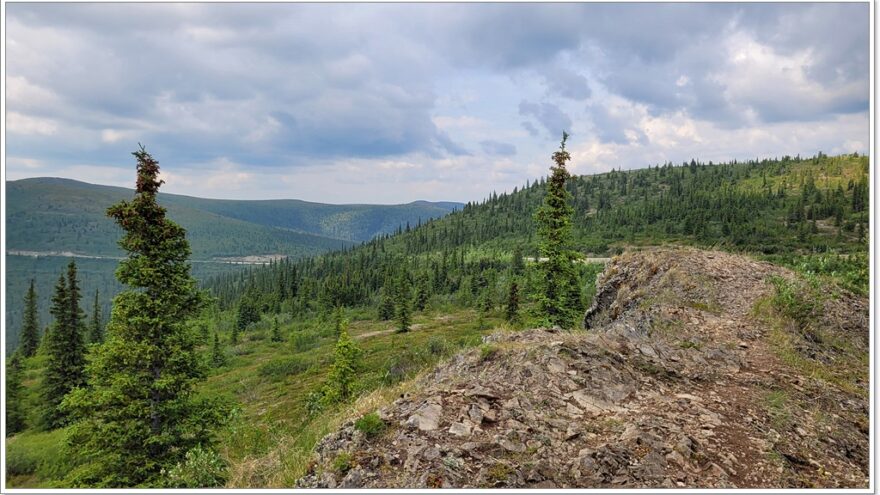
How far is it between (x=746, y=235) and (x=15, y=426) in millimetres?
139980

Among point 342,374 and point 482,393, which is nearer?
point 482,393

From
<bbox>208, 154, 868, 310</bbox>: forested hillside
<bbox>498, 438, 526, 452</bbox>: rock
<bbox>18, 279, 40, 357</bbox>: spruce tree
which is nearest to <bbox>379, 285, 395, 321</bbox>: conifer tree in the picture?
<bbox>208, 154, 868, 310</bbox>: forested hillside

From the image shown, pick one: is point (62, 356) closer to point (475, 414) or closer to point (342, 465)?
point (342, 465)

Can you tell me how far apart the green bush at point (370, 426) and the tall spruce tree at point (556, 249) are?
59.6 feet

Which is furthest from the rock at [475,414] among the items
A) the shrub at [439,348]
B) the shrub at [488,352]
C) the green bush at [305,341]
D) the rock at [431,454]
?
the green bush at [305,341]

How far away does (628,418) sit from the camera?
8.62 m

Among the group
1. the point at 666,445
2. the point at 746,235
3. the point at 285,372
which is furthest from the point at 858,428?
the point at 746,235

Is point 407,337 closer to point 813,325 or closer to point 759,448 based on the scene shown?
point 813,325

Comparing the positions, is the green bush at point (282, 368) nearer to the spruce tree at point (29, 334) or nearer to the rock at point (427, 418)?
the rock at point (427, 418)

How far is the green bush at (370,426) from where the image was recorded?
26.1 feet

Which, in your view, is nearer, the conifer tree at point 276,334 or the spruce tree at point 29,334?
the conifer tree at point 276,334

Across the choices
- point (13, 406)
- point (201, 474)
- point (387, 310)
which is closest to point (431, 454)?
point (201, 474)

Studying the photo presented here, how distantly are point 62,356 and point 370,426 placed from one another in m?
54.3

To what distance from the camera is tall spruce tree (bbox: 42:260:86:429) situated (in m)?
45.4
